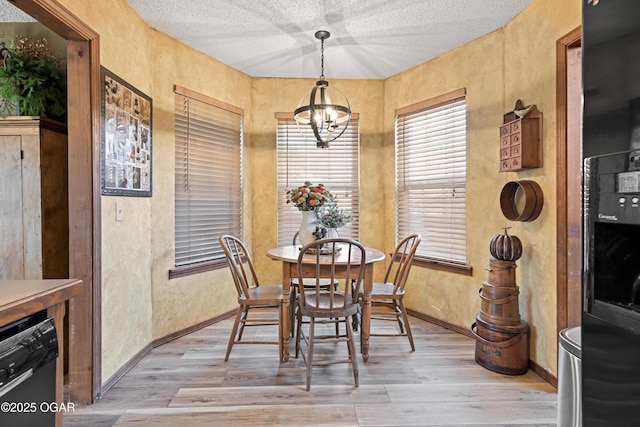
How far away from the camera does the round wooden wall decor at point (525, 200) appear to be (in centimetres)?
235

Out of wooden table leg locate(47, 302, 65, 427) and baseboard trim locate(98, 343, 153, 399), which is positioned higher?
wooden table leg locate(47, 302, 65, 427)

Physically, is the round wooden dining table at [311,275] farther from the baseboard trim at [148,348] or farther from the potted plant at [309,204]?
the baseboard trim at [148,348]

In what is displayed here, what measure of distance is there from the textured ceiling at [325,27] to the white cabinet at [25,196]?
0.97 metres

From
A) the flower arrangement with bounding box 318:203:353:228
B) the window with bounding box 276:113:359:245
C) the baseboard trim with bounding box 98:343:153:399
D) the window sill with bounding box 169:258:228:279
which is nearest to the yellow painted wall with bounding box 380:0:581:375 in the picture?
the window with bounding box 276:113:359:245

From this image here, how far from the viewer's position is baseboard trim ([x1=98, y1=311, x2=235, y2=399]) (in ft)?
7.28

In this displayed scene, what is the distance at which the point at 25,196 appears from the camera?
2.12 meters

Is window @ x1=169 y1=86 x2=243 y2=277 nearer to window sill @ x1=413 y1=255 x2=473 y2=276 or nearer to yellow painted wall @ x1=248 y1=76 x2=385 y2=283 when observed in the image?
yellow painted wall @ x1=248 y1=76 x2=385 y2=283

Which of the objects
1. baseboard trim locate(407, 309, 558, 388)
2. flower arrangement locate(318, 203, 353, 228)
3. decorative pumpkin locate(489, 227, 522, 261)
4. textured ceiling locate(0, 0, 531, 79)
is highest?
textured ceiling locate(0, 0, 531, 79)

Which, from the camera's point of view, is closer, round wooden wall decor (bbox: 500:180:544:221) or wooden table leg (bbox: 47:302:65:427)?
wooden table leg (bbox: 47:302:65:427)

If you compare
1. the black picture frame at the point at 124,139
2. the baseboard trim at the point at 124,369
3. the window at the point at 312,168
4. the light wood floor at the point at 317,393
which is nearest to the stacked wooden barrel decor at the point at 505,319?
the light wood floor at the point at 317,393

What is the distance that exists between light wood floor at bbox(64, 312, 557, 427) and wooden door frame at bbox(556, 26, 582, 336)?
585mm

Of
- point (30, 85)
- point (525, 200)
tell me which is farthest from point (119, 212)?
point (525, 200)

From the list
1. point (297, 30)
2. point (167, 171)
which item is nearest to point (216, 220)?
point (167, 171)

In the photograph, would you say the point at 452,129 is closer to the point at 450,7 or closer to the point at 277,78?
the point at 450,7
